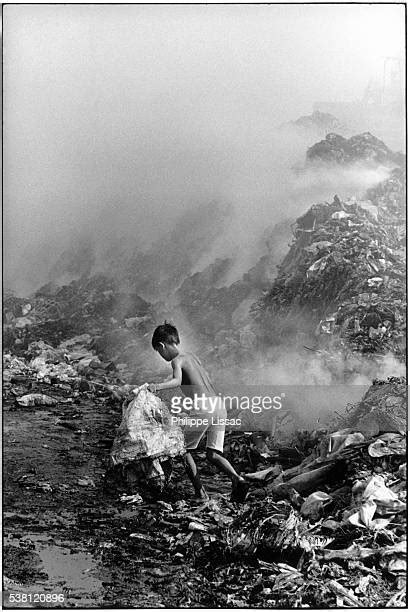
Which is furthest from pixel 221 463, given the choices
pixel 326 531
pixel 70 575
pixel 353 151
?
pixel 353 151

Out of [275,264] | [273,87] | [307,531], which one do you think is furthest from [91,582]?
[273,87]

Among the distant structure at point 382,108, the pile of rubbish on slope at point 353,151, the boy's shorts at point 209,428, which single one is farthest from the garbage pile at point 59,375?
the distant structure at point 382,108

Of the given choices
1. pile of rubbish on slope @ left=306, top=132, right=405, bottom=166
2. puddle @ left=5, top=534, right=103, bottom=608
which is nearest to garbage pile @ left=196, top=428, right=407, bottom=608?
puddle @ left=5, top=534, right=103, bottom=608

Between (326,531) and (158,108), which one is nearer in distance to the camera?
(326,531)

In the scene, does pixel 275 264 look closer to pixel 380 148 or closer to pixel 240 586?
pixel 380 148

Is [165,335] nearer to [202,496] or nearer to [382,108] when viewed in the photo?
[202,496]

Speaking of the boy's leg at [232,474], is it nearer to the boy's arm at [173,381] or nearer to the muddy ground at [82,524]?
the muddy ground at [82,524]

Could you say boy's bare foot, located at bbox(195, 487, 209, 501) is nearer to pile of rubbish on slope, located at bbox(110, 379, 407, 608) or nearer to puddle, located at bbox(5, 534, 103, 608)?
pile of rubbish on slope, located at bbox(110, 379, 407, 608)
